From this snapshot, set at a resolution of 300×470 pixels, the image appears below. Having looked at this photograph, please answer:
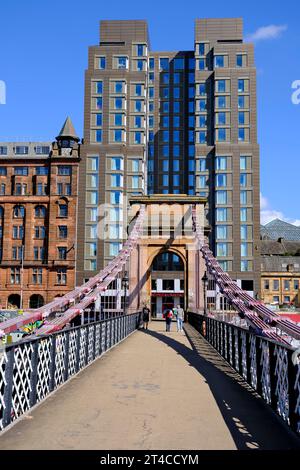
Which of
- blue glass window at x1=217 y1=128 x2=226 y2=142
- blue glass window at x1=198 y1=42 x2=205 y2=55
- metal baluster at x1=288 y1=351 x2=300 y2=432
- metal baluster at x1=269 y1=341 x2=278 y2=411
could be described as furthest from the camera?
blue glass window at x1=198 y1=42 x2=205 y2=55

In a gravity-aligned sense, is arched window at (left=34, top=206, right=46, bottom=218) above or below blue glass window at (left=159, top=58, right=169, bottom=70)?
below

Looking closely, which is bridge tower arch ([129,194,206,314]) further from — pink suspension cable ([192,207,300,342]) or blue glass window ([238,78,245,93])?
blue glass window ([238,78,245,93])

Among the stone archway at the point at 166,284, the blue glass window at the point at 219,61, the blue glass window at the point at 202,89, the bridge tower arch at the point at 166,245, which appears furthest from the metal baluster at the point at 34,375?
the blue glass window at the point at 219,61

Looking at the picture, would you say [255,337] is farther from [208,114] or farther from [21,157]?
[208,114]

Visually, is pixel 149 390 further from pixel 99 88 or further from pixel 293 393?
pixel 99 88

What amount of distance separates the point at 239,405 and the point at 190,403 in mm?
840

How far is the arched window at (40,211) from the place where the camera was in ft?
215

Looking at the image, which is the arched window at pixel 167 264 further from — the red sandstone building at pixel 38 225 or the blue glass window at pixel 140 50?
the blue glass window at pixel 140 50

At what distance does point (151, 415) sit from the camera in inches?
305

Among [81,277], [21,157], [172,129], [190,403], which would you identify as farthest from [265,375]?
[172,129]

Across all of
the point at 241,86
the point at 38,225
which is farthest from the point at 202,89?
the point at 38,225

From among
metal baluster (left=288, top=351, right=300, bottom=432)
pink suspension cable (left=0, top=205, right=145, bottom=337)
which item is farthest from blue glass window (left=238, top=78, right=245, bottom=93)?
metal baluster (left=288, top=351, right=300, bottom=432)

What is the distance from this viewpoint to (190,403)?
8.84 m

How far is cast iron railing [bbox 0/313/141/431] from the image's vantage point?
23.1ft
